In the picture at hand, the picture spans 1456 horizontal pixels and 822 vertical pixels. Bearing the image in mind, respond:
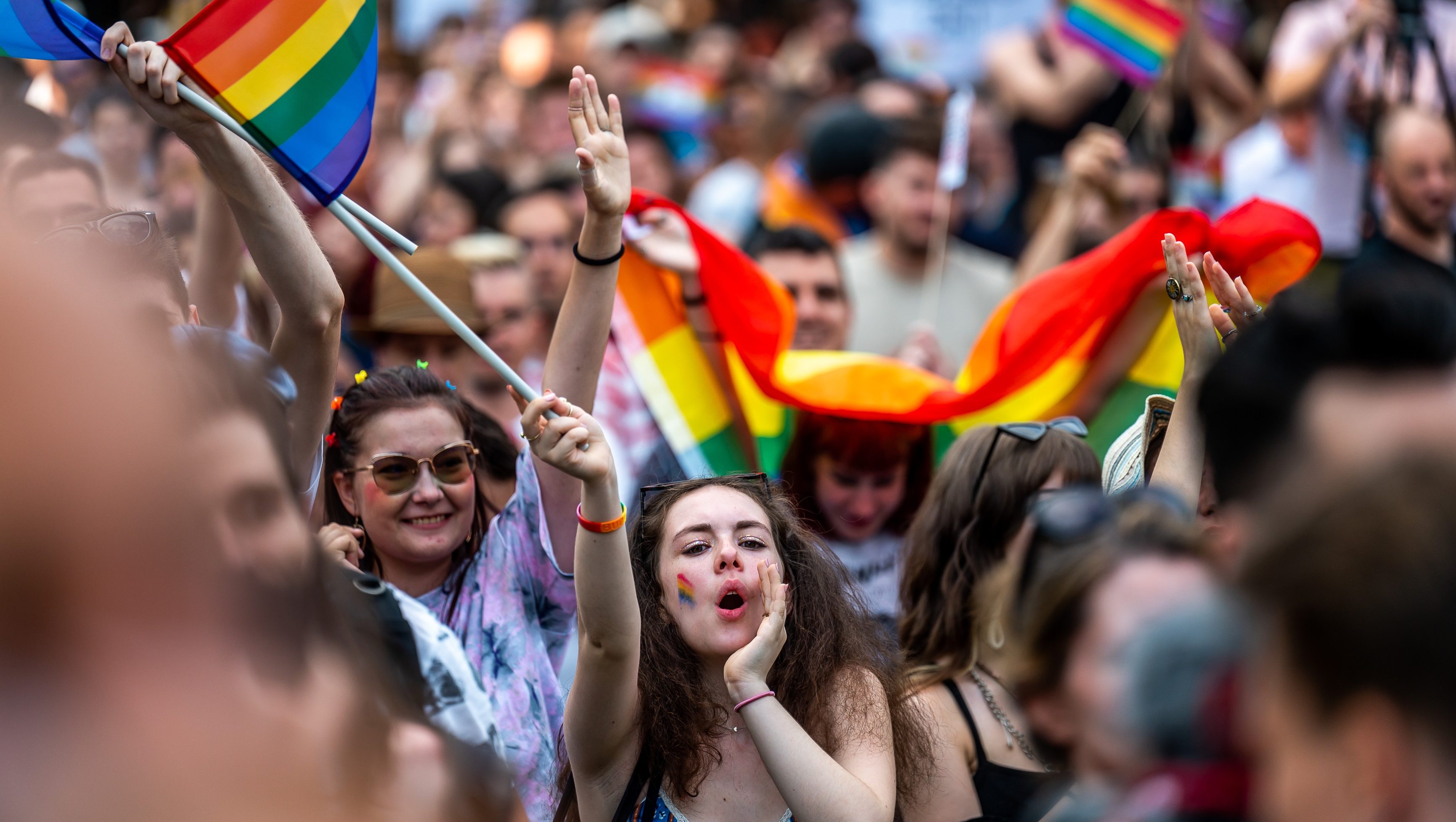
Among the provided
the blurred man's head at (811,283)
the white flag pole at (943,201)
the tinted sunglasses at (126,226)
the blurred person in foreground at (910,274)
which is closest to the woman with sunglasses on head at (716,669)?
the tinted sunglasses at (126,226)

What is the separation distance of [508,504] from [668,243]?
1.22 meters

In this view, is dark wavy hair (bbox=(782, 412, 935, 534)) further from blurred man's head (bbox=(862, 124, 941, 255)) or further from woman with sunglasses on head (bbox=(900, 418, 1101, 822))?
blurred man's head (bbox=(862, 124, 941, 255))

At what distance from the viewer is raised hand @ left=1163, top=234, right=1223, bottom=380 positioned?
8.79ft

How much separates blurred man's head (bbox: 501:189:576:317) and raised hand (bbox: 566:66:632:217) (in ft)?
8.39

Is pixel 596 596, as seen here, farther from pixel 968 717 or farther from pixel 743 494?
pixel 968 717

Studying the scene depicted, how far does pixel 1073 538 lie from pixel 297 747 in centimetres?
91

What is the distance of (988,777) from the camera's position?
2.79 metres

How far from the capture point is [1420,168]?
5.15 metres

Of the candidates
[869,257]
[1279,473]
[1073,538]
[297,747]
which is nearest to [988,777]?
[1073,538]

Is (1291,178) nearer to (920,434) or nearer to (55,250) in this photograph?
(920,434)

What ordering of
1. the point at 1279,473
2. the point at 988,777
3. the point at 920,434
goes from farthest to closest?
the point at 920,434 → the point at 988,777 → the point at 1279,473

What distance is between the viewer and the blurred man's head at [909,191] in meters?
5.72

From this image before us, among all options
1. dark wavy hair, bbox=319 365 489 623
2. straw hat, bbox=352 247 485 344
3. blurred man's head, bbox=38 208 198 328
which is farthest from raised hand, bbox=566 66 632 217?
straw hat, bbox=352 247 485 344

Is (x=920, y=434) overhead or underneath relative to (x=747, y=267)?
underneath
